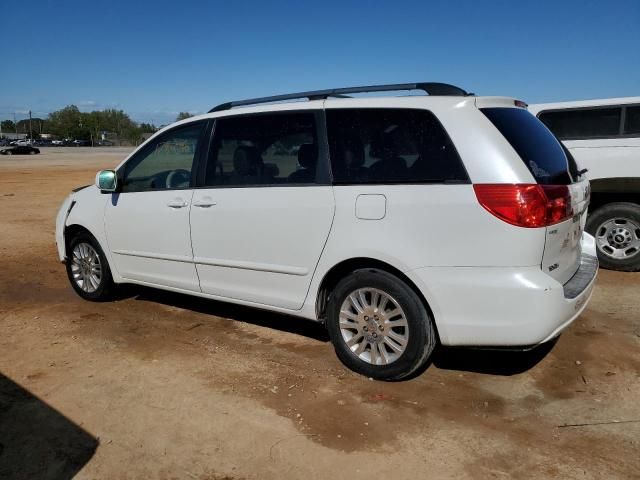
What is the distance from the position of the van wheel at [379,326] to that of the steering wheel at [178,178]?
165 cm

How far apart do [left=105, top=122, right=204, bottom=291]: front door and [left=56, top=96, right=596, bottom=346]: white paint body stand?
0.07 ft

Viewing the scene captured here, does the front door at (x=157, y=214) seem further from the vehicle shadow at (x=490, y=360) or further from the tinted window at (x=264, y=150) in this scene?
the vehicle shadow at (x=490, y=360)

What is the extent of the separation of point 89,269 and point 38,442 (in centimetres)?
276

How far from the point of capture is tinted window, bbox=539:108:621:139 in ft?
21.8

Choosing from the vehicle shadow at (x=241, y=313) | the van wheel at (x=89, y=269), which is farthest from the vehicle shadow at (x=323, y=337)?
the van wheel at (x=89, y=269)

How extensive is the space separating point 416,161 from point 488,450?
5.61ft

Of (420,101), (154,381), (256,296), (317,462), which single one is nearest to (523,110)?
(420,101)

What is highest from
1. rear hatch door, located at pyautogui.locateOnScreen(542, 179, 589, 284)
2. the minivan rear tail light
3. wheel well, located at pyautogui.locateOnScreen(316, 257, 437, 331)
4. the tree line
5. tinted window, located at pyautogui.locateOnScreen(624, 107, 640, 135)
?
the tree line

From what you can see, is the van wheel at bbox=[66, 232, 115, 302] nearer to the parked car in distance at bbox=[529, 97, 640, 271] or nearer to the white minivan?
the white minivan

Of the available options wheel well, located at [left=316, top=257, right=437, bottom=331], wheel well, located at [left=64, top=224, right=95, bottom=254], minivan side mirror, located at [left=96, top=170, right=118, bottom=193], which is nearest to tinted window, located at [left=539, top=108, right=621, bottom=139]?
wheel well, located at [left=316, top=257, right=437, bottom=331]

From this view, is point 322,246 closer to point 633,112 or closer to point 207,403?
point 207,403

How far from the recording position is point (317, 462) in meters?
2.88

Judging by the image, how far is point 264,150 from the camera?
4.26 metres

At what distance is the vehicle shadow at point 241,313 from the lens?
15.9ft
